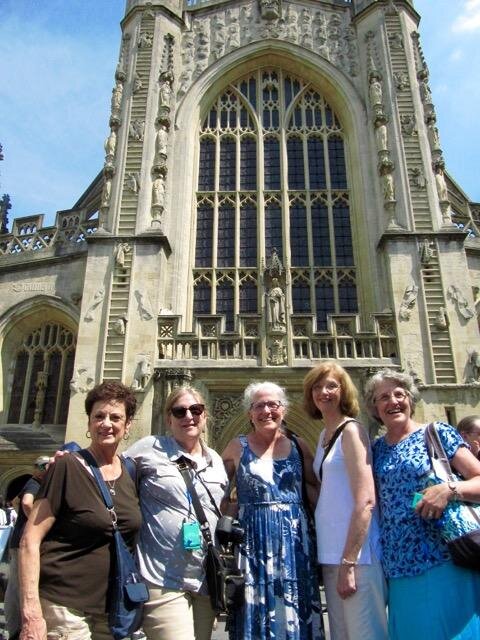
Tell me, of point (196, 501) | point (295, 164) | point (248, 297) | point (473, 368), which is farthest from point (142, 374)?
point (196, 501)

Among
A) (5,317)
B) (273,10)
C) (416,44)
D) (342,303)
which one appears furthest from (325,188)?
(5,317)

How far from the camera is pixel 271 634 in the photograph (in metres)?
2.65

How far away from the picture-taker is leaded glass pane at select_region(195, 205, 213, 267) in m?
13.8

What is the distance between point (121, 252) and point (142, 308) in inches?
62.1

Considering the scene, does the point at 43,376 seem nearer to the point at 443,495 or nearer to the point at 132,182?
the point at 132,182

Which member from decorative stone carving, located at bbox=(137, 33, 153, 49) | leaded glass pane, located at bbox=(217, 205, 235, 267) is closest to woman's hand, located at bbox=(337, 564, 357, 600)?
leaded glass pane, located at bbox=(217, 205, 235, 267)

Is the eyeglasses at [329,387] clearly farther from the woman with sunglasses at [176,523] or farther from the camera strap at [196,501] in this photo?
the camera strap at [196,501]

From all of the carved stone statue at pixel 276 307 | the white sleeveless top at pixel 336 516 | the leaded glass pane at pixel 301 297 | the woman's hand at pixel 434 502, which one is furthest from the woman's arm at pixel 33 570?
the leaded glass pane at pixel 301 297

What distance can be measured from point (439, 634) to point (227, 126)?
1500 centimetres

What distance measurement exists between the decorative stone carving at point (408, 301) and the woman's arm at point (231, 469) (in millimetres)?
8868

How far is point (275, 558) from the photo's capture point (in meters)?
2.77

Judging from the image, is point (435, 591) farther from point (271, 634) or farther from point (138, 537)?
point (138, 537)

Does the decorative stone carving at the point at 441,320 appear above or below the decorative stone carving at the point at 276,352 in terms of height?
above

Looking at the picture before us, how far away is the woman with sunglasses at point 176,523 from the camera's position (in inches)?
103
